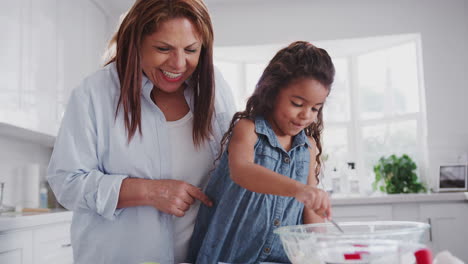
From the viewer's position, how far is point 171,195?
1.12 meters

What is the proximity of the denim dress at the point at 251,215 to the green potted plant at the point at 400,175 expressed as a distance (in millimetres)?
2979

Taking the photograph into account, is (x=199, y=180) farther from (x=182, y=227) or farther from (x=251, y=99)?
(x=251, y=99)

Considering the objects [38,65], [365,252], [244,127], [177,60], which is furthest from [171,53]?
[38,65]

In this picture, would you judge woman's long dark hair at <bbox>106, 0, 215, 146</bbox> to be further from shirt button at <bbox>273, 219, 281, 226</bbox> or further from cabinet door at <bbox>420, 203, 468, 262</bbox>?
cabinet door at <bbox>420, 203, 468, 262</bbox>

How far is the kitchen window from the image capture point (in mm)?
4367

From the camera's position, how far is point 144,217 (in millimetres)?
1206

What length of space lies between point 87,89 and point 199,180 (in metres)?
0.39

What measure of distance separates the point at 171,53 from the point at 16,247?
1.59 m

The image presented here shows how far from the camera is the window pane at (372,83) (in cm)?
457

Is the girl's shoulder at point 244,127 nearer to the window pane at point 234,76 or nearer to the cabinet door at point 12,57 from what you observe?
the cabinet door at point 12,57

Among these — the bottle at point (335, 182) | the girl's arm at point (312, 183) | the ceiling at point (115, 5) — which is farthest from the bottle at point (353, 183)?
the girl's arm at point (312, 183)

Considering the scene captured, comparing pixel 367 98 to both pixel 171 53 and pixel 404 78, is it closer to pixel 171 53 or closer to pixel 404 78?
pixel 404 78

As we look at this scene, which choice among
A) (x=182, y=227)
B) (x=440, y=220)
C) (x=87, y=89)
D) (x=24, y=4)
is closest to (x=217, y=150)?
(x=182, y=227)

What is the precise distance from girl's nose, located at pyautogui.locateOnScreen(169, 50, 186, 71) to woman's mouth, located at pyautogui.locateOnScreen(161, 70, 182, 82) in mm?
36
